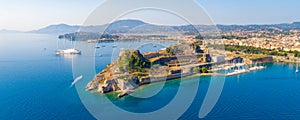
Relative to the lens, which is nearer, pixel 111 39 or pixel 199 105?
pixel 199 105

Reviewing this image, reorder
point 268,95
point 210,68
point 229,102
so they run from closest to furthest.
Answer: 1. point 229,102
2. point 268,95
3. point 210,68

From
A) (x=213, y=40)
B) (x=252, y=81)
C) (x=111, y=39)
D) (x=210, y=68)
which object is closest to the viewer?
(x=252, y=81)

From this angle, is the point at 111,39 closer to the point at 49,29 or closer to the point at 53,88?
the point at 53,88

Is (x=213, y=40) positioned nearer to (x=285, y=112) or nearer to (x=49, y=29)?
(x=285, y=112)

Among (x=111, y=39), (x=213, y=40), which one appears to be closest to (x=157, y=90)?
(x=213, y=40)

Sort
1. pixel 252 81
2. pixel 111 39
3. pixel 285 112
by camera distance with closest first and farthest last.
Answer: pixel 285 112 < pixel 252 81 < pixel 111 39

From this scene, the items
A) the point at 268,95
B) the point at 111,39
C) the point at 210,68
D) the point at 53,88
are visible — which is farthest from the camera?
the point at 111,39

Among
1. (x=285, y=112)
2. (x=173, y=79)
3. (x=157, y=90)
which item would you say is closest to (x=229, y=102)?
(x=285, y=112)

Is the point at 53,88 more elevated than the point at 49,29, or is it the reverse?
the point at 49,29

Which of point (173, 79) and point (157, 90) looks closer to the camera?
point (157, 90)
